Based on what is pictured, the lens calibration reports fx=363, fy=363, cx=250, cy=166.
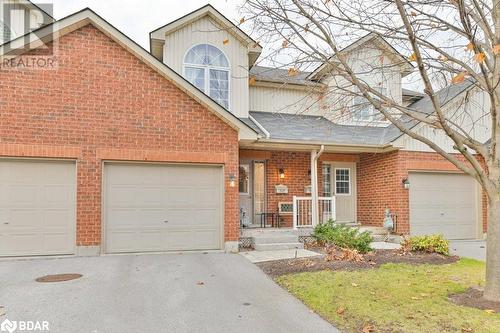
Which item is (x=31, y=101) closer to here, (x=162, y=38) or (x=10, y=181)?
(x=10, y=181)

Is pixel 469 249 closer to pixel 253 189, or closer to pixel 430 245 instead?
pixel 430 245

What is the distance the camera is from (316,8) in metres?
5.68

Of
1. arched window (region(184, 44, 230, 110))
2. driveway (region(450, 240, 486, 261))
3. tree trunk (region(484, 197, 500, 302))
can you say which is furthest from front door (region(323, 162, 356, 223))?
tree trunk (region(484, 197, 500, 302))

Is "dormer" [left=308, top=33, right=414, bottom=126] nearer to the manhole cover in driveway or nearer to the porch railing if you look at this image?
the porch railing

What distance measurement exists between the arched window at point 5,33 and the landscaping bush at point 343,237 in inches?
482

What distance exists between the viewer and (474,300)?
546 centimetres

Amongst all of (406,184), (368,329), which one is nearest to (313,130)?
(406,184)

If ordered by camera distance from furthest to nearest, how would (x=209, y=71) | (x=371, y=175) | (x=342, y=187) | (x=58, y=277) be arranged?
(x=342, y=187), (x=371, y=175), (x=209, y=71), (x=58, y=277)

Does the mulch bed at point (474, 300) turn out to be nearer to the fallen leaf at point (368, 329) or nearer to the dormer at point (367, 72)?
the fallen leaf at point (368, 329)

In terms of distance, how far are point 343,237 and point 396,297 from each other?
3.82 m

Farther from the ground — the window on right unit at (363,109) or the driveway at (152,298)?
the window on right unit at (363,109)

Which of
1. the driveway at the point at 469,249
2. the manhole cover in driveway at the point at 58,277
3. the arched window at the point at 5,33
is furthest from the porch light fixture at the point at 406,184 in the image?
the arched window at the point at 5,33

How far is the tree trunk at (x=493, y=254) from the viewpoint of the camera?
5.38m

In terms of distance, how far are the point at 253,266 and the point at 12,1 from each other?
12400 mm
